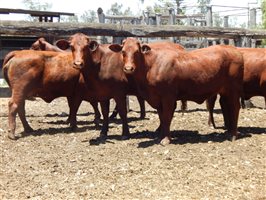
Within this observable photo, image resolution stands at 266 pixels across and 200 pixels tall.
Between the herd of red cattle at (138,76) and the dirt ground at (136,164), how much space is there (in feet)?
1.43

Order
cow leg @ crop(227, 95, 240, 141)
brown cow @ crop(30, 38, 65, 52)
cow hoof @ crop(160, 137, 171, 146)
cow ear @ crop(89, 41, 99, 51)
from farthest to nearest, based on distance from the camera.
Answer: brown cow @ crop(30, 38, 65, 52), cow ear @ crop(89, 41, 99, 51), cow leg @ crop(227, 95, 240, 141), cow hoof @ crop(160, 137, 171, 146)

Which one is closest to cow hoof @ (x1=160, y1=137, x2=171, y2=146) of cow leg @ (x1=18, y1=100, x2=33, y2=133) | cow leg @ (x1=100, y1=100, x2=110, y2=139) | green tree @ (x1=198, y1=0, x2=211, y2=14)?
cow leg @ (x1=100, y1=100, x2=110, y2=139)

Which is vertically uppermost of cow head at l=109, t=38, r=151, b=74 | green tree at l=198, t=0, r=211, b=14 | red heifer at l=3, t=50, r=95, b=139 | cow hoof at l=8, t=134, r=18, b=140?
green tree at l=198, t=0, r=211, b=14

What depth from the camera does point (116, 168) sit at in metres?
6.20

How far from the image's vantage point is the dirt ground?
532 centimetres

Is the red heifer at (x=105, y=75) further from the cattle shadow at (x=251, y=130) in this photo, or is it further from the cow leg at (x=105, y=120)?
the cattle shadow at (x=251, y=130)

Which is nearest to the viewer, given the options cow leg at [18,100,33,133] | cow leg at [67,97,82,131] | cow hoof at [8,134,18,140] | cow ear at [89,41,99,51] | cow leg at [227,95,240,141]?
cow leg at [227,95,240,141]

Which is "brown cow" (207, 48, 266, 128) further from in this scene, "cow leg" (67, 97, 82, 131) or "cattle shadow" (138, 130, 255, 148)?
"cow leg" (67, 97, 82, 131)

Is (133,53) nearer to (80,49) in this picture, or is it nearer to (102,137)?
(80,49)

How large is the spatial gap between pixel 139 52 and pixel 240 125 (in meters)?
3.09

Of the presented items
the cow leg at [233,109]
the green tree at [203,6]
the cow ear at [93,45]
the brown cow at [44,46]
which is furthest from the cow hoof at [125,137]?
the green tree at [203,6]

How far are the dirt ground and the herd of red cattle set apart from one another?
0.44m

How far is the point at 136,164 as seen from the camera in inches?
249

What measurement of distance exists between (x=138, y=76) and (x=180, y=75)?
2.26 feet
